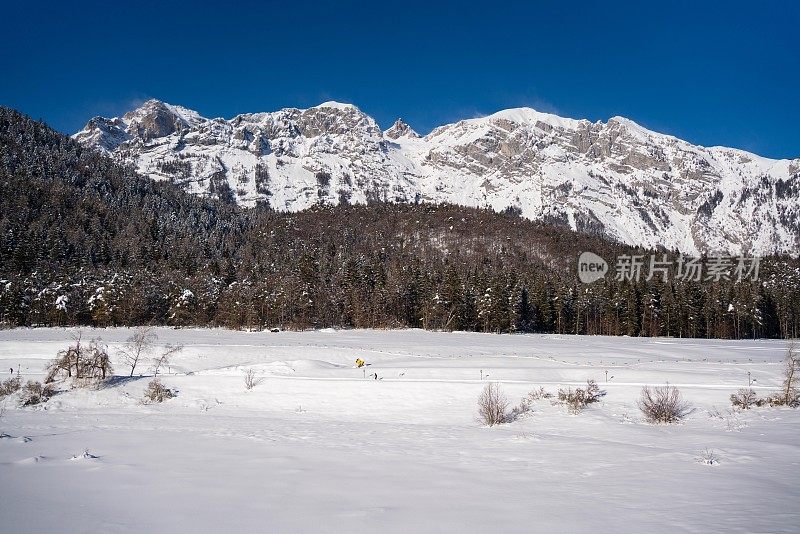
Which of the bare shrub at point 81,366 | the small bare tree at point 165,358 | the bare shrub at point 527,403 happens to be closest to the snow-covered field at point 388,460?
the bare shrub at point 527,403

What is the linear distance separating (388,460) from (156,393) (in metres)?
23.8

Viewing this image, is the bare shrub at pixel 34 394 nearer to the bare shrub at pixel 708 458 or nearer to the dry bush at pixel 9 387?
the dry bush at pixel 9 387

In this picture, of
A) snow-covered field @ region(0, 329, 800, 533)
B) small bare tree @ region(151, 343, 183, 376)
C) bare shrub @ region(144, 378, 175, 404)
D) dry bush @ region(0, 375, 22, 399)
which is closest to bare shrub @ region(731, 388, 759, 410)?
snow-covered field @ region(0, 329, 800, 533)

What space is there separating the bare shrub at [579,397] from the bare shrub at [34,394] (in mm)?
33264

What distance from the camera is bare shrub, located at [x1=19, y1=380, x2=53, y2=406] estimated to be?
29031 mm

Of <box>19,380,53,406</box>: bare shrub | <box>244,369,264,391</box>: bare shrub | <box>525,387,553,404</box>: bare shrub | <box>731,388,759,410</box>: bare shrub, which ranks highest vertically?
<box>731,388,759,410</box>: bare shrub

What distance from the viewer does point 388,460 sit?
14062mm

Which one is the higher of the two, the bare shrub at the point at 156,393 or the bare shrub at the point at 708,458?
the bare shrub at the point at 708,458

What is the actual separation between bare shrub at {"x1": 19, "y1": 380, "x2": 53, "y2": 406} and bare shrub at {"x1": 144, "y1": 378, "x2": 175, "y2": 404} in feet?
19.7

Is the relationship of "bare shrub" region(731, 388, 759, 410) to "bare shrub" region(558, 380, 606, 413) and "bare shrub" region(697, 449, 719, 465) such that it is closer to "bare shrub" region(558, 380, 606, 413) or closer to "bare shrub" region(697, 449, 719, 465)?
"bare shrub" region(558, 380, 606, 413)

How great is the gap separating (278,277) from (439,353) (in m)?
58.5

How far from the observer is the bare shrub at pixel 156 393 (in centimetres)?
3086

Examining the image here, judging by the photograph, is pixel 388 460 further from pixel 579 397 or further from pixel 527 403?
pixel 579 397

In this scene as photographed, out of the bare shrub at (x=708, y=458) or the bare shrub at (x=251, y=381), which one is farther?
the bare shrub at (x=251, y=381)
